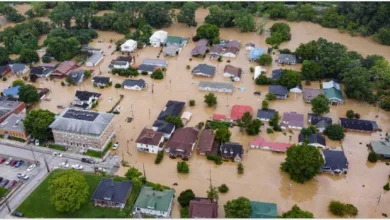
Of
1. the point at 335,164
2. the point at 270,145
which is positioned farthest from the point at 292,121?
the point at 335,164

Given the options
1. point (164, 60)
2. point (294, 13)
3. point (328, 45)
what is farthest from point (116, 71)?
point (294, 13)

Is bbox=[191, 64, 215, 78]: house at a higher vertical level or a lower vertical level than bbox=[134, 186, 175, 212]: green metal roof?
higher

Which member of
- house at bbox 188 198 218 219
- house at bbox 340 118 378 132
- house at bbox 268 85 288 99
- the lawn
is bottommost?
the lawn

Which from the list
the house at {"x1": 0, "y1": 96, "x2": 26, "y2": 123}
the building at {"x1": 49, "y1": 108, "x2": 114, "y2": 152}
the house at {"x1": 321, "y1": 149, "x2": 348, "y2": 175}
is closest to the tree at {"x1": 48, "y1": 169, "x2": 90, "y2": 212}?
A: the building at {"x1": 49, "y1": 108, "x2": 114, "y2": 152}

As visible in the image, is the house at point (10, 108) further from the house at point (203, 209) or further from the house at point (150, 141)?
the house at point (203, 209)

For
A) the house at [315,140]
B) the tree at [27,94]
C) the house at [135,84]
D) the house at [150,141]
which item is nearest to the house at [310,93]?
the house at [315,140]

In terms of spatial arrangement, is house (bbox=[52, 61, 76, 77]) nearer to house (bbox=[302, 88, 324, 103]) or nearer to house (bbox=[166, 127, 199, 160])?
house (bbox=[166, 127, 199, 160])

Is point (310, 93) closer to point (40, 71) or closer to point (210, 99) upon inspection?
point (210, 99)
